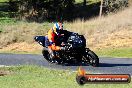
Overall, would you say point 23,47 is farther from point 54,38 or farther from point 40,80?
point 40,80

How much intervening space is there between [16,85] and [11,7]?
63426 mm

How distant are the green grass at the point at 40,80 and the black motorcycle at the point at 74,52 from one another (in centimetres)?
259

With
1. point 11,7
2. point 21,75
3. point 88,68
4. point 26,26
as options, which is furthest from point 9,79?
point 11,7

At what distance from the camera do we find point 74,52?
66.2ft

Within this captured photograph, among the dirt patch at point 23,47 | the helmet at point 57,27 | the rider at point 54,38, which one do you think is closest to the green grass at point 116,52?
the dirt patch at point 23,47

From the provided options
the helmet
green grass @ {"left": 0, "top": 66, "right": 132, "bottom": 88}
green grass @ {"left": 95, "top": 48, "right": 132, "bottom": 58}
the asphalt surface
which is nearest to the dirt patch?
green grass @ {"left": 95, "top": 48, "right": 132, "bottom": 58}

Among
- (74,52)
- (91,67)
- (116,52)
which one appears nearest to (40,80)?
(91,67)

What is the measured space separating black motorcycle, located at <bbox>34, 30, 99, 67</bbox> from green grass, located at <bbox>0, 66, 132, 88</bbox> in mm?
2591

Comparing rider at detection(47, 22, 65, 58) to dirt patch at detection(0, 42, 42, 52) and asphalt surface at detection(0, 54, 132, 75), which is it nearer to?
asphalt surface at detection(0, 54, 132, 75)

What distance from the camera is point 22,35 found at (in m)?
33.1

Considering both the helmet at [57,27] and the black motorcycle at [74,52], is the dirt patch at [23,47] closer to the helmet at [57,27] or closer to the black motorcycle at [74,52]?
the black motorcycle at [74,52]

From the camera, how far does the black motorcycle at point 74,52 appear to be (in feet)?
65.0

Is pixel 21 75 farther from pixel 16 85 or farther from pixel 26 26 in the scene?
pixel 26 26

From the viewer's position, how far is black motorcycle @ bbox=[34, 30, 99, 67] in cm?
1980
